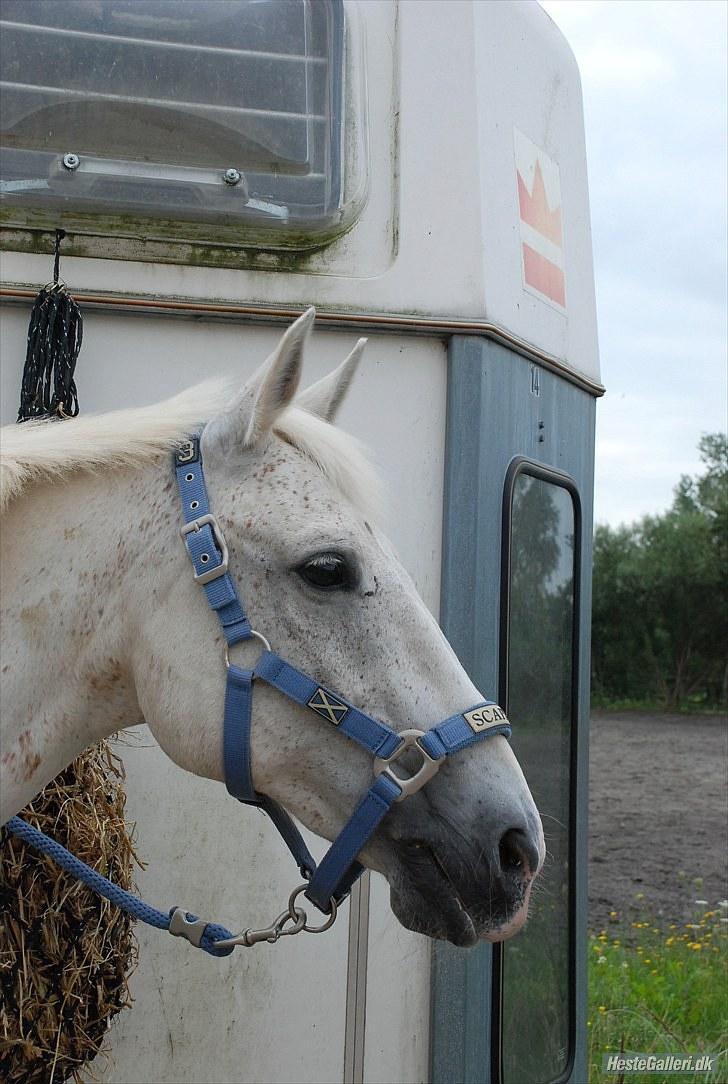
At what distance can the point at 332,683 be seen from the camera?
1733 millimetres

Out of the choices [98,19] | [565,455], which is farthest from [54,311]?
[565,455]

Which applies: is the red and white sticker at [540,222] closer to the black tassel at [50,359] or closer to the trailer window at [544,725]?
the trailer window at [544,725]

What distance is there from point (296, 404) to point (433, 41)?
55.0 inches

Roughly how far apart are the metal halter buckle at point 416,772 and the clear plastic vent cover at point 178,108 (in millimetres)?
1563

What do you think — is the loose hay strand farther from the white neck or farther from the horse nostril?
the horse nostril

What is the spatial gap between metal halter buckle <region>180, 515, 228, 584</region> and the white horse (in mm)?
24

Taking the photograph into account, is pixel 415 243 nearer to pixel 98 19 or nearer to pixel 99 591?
pixel 98 19

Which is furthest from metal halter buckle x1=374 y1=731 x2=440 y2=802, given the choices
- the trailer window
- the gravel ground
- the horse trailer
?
the gravel ground

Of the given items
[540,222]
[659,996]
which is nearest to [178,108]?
[540,222]

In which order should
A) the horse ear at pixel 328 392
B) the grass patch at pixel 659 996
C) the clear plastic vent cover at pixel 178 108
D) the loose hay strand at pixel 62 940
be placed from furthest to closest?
the grass patch at pixel 659 996, the clear plastic vent cover at pixel 178 108, the loose hay strand at pixel 62 940, the horse ear at pixel 328 392

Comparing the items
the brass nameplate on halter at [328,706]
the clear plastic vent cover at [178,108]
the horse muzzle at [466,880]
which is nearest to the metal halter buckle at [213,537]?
the brass nameplate on halter at [328,706]

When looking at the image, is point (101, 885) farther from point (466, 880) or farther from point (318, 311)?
point (318, 311)

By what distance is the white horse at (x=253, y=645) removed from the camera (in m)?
1.71

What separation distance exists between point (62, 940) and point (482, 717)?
47.2 inches
